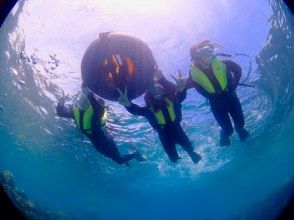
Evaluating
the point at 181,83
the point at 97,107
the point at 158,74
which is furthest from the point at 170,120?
the point at 97,107

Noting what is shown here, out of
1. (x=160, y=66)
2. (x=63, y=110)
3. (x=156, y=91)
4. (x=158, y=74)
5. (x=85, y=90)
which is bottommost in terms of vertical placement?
(x=85, y=90)

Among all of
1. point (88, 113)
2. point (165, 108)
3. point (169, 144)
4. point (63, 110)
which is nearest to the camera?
point (165, 108)

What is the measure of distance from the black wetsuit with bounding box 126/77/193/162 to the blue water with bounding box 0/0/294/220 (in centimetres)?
267

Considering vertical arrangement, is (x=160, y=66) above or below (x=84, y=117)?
above

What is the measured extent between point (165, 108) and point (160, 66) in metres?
3.77

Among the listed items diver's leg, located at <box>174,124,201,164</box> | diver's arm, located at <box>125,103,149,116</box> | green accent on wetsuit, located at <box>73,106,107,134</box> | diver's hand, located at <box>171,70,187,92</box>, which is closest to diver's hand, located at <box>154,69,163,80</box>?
diver's hand, located at <box>171,70,187,92</box>

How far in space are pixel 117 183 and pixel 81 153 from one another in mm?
12250

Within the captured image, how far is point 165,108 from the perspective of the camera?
7512mm

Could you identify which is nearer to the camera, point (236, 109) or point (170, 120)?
point (236, 109)

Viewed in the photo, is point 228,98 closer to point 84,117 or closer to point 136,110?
point 136,110

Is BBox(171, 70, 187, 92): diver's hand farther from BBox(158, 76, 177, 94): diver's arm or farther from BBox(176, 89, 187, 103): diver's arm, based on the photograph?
BBox(158, 76, 177, 94): diver's arm

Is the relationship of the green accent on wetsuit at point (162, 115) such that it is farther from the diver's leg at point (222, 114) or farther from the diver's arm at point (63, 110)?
the diver's arm at point (63, 110)

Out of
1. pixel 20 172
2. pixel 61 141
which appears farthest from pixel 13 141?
pixel 20 172

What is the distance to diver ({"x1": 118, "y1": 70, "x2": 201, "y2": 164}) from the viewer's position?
679 centimetres
